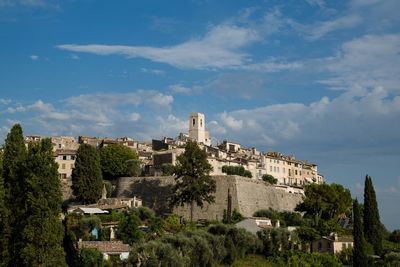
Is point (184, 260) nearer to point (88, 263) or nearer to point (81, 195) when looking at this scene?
point (88, 263)

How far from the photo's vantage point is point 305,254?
181ft

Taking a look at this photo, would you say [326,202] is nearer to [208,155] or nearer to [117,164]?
[208,155]

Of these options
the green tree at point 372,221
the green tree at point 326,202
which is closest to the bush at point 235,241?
the green tree at point 372,221

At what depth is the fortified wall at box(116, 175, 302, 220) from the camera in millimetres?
70250

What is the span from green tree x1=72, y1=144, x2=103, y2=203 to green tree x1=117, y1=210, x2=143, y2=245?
14.8 meters

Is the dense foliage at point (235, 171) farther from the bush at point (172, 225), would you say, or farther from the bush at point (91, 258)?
the bush at point (91, 258)

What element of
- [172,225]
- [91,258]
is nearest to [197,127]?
[172,225]

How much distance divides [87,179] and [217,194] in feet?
47.7

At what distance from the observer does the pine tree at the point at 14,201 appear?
35.8 meters

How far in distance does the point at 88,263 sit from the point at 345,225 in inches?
1631

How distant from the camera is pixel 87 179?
69500 mm

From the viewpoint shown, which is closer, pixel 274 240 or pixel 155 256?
pixel 155 256

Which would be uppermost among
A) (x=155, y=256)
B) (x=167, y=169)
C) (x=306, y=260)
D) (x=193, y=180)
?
(x=167, y=169)

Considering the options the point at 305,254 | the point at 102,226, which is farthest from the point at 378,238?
the point at 102,226
